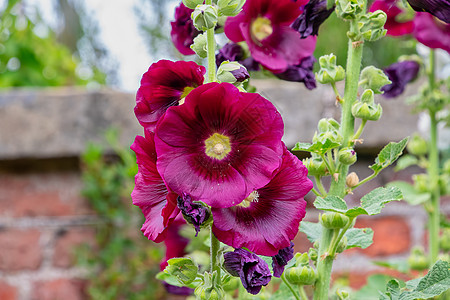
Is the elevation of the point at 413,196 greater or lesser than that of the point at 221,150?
lesser

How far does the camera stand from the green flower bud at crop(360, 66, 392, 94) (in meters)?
0.34

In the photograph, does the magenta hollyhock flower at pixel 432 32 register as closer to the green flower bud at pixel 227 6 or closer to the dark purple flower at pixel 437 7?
the dark purple flower at pixel 437 7

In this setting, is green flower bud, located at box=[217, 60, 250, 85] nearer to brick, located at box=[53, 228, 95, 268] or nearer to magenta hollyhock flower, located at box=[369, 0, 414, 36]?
magenta hollyhock flower, located at box=[369, 0, 414, 36]

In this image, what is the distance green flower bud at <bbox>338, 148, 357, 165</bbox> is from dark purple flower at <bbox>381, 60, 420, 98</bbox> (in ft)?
0.62

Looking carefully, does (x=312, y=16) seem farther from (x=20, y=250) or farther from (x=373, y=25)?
Answer: (x=20, y=250)

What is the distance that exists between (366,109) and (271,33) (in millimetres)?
116

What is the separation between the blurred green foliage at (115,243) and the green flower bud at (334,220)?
68 cm

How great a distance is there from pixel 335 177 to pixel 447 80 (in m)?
0.32

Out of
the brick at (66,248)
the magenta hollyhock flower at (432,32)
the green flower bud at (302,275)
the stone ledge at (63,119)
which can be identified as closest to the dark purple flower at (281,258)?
the green flower bud at (302,275)

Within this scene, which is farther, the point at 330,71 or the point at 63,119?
the point at 63,119

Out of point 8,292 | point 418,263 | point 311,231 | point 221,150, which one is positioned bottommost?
point 8,292

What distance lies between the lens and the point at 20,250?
3.20 ft

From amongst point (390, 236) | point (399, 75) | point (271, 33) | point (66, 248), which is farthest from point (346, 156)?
point (66, 248)

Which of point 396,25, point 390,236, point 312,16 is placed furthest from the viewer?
point 390,236
